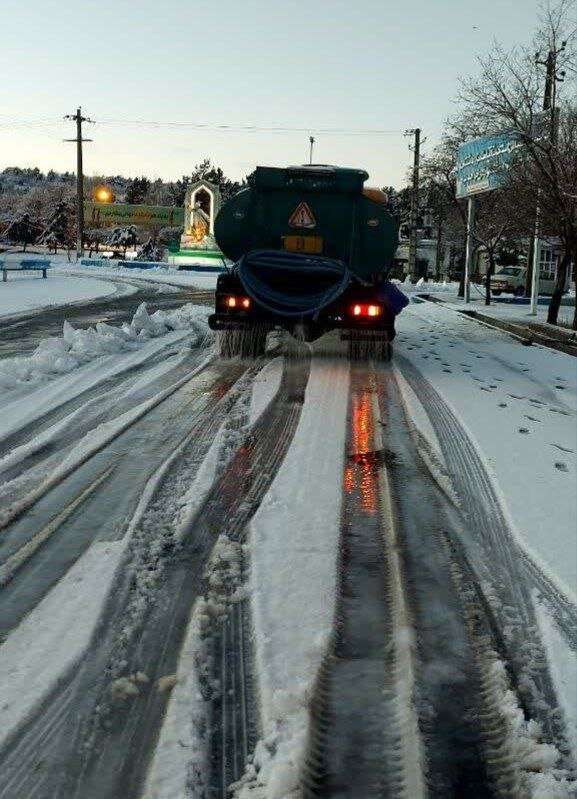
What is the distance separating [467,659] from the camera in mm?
2871

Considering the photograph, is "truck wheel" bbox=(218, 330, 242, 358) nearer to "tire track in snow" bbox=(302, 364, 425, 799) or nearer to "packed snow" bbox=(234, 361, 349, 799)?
"packed snow" bbox=(234, 361, 349, 799)

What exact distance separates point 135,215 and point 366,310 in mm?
64615

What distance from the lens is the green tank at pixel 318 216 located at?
10781 millimetres

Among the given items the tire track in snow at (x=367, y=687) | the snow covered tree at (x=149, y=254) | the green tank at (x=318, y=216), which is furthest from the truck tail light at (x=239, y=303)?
the snow covered tree at (x=149, y=254)

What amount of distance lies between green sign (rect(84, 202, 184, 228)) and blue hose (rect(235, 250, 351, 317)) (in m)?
63.0

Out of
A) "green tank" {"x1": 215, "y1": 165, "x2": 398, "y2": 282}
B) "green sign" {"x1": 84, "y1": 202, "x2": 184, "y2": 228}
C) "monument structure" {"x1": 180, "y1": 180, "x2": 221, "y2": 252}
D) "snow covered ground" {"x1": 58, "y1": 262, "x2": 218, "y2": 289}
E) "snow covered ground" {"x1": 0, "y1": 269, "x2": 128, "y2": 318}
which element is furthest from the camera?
"green sign" {"x1": 84, "y1": 202, "x2": 184, "y2": 228}

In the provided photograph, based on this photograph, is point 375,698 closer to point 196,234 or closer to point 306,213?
point 306,213

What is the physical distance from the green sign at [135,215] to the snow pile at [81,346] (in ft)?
186

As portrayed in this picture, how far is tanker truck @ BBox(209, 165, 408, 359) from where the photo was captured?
10.2 metres

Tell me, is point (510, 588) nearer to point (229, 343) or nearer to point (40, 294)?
point (229, 343)

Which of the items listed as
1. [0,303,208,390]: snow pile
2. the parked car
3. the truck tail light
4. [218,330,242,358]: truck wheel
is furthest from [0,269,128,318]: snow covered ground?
the parked car

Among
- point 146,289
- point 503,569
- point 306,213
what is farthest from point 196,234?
point 503,569

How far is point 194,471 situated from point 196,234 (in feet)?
172

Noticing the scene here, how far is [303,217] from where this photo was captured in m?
10.8
